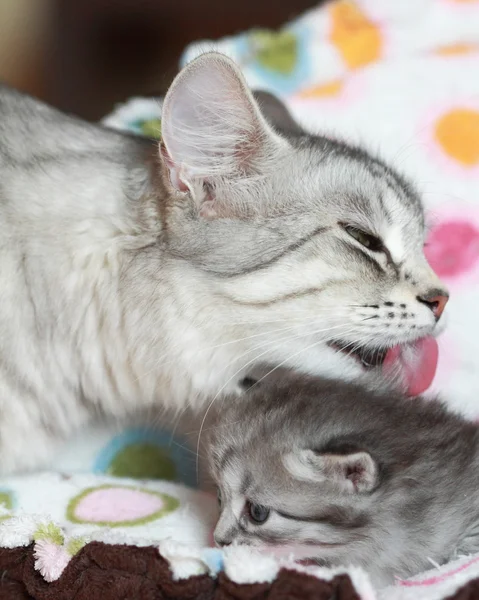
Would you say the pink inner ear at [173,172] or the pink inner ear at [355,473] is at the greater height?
the pink inner ear at [173,172]

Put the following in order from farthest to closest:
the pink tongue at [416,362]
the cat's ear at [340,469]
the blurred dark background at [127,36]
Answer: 1. the blurred dark background at [127,36]
2. the pink tongue at [416,362]
3. the cat's ear at [340,469]

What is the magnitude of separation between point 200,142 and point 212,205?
4.6 inches

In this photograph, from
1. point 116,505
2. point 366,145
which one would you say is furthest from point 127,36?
point 116,505

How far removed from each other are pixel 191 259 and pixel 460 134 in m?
1.06

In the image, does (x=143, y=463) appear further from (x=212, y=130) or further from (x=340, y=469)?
(x=212, y=130)

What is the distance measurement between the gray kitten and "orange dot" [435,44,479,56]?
122 centimetres

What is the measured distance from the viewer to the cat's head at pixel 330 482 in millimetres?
1419

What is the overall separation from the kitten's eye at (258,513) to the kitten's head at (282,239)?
0.92 feet

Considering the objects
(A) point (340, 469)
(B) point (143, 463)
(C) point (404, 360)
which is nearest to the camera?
(A) point (340, 469)

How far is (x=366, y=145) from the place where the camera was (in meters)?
2.12

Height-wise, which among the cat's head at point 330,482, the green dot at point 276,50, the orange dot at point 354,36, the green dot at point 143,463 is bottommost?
the green dot at point 143,463

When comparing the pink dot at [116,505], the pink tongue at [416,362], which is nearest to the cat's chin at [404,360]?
the pink tongue at [416,362]

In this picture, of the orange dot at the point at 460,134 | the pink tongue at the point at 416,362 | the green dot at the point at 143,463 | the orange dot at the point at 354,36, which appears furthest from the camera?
the orange dot at the point at 354,36

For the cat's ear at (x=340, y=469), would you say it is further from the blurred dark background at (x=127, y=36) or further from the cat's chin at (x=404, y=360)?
the blurred dark background at (x=127, y=36)
